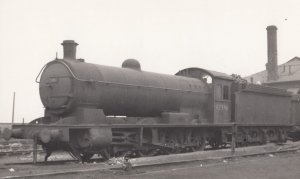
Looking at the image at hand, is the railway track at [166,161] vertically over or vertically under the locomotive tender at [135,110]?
under

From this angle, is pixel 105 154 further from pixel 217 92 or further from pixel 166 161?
pixel 217 92

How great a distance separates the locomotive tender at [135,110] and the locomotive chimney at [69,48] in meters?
0.03

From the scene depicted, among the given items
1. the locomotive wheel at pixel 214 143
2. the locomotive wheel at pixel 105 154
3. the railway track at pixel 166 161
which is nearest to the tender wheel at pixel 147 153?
the railway track at pixel 166 161

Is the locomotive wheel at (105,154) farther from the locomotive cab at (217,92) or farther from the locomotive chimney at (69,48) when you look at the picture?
the locomotive cab at (217,92)

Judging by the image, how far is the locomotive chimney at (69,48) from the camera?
41.7ft

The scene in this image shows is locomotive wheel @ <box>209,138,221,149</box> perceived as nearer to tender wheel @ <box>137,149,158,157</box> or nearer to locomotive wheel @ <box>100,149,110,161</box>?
tender wheel @ <box>137,149,158,157</box>

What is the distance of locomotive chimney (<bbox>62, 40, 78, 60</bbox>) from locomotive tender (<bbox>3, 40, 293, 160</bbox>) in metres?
0.03

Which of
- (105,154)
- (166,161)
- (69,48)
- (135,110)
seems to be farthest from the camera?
(135,110)

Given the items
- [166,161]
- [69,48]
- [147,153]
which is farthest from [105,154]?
[69,48]

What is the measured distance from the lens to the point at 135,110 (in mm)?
14234

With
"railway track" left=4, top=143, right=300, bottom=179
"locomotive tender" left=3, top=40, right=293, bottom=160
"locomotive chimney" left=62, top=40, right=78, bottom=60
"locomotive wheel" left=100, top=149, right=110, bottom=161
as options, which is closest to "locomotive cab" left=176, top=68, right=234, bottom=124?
"locomotive tender" left=3, top=40, right=293, bottom=160

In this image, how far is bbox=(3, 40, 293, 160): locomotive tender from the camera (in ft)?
39.3

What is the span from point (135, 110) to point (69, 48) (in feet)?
10.4

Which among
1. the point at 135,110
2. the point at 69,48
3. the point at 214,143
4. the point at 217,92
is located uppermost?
the point at 69,48
